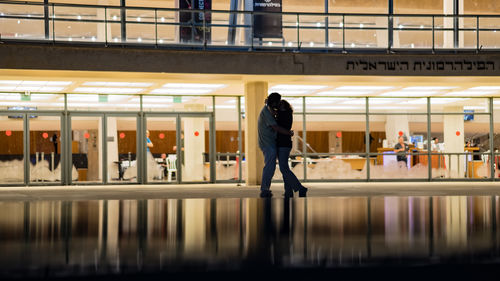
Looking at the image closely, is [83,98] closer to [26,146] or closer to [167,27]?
[26,146]

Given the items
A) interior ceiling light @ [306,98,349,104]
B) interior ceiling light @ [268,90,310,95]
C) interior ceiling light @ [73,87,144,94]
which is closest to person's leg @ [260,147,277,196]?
interior ceiling light @ [73,87,144,94]

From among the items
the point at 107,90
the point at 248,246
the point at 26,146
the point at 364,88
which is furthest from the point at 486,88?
the point at 248,246

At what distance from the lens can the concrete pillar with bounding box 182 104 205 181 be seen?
2322 centimetres

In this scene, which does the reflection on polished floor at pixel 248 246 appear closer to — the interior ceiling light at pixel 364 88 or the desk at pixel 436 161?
the interior ceiling light at pixel 364 88

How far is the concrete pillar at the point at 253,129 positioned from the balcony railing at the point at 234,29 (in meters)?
1.24

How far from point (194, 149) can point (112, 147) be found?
2791 mm

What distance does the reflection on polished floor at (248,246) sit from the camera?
→ 2.97m

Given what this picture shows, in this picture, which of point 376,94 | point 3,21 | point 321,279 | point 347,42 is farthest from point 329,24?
point 321,279

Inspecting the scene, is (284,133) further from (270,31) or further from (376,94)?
(376,94)

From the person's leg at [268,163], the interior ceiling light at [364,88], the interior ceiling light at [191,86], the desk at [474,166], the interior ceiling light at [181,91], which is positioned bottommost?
the desk at [474,166]

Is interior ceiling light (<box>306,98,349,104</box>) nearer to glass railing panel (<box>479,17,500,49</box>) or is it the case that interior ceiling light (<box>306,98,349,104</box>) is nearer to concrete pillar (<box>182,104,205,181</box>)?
concrete pillar (<box>182,104,205,181</box>)

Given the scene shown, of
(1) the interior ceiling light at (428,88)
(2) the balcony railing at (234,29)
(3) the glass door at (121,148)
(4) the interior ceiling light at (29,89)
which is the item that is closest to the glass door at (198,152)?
(3) the glass door at (121,148)

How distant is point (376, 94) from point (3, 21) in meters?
12.4

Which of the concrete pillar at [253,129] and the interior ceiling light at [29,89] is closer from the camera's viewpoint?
the concrete pillar at [253,129]
